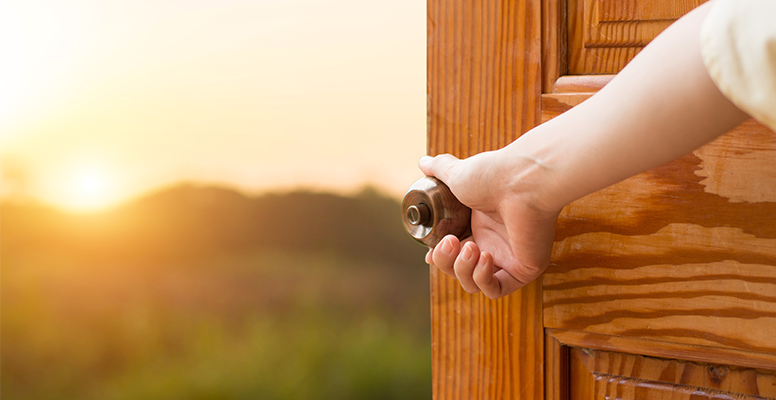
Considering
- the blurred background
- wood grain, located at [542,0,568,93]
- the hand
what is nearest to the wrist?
the hand

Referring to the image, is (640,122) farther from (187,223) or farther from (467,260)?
(187,223)

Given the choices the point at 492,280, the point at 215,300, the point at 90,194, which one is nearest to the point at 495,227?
the point at 492,280

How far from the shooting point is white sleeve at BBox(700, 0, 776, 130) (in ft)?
0.65

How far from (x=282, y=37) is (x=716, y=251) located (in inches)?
51.4

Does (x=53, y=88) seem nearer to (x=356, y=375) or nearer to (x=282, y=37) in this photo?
(x=282, y=37)

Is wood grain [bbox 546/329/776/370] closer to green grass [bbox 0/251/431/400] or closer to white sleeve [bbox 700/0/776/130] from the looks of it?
white sleeve [bbox 700/0/776/130]

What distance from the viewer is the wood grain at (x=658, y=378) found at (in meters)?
0.35

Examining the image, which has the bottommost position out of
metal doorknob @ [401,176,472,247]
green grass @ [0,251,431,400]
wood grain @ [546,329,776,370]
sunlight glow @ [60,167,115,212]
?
green grass @ [0,251,431,400]

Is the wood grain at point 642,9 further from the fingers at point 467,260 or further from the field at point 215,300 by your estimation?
the field at point 215,300

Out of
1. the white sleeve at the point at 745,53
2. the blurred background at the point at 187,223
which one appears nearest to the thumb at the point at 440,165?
the white sleeve at the point at 745,53

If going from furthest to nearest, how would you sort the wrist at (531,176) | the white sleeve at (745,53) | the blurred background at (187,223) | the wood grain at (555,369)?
the blurred background at (187,223) < the wood grain at (555,369) < the wrist at (531,176) < the white sleeve at (745,53)

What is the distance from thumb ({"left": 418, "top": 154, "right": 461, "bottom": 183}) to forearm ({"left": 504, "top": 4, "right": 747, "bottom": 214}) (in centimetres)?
10

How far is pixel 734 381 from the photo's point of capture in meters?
0.36

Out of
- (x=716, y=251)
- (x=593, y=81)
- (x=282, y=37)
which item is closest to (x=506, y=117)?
(x=593, y=81)
